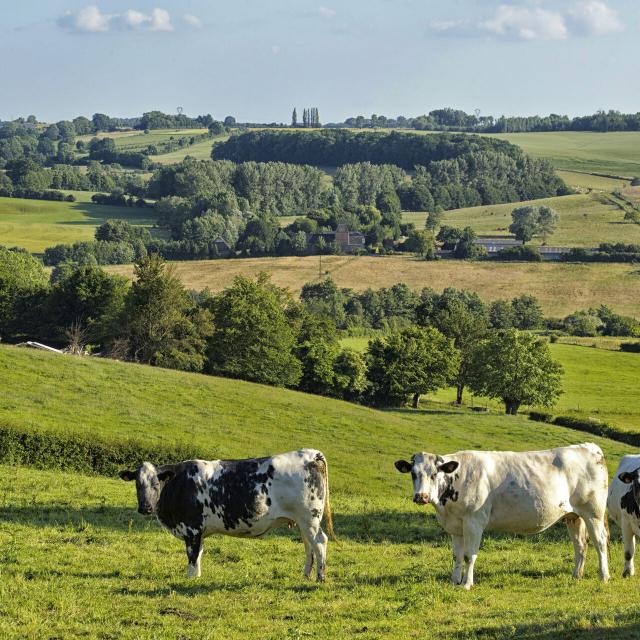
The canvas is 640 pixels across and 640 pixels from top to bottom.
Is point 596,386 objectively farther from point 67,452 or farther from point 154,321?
point 67,452

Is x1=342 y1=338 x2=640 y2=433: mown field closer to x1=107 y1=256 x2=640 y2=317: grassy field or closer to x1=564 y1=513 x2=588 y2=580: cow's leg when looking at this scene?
x1=107 y1=256 x2=640 y2=317: grassy field

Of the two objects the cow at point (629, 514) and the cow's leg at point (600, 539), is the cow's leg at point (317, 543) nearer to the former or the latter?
the cow's leg at point (600, 539)

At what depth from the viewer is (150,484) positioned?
1919 cm

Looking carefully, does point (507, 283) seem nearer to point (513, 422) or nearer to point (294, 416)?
point (513, 422)

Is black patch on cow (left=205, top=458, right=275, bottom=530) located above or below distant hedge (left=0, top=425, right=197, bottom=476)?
above

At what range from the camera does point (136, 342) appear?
75.9m

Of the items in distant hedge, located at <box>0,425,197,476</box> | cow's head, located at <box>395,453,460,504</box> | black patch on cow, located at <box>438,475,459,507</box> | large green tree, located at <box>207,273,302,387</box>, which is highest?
cow's head, located at <box>395,453,460,504</box>

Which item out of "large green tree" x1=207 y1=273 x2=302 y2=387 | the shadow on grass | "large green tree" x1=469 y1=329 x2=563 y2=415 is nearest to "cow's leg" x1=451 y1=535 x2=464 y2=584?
the shadow on grass

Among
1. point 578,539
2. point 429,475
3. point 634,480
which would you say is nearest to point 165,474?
point 429,475

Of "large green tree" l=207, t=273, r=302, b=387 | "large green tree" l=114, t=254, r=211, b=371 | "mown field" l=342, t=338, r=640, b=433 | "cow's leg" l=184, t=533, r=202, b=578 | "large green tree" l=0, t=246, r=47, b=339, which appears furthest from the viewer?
"large green tree" l=0, t=246, r=47, b=339

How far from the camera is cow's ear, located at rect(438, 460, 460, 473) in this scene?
18.2 metres

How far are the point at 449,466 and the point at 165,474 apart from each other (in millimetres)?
5610

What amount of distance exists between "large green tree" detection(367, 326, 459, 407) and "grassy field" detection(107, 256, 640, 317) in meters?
59.9

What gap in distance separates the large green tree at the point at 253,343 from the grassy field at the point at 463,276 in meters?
71.2
